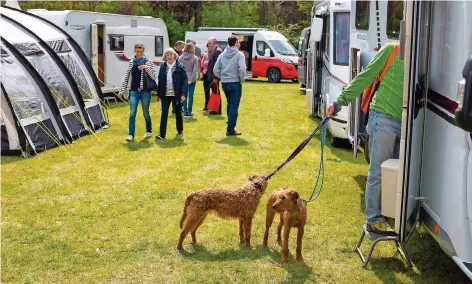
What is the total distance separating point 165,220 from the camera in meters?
6.29

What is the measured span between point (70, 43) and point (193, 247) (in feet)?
27.5

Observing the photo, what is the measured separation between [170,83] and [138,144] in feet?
4.04

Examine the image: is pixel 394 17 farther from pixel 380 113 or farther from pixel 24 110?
pixel 24 110

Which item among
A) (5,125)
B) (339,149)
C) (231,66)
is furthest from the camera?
(231,66)

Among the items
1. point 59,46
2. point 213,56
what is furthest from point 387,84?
point 213,56

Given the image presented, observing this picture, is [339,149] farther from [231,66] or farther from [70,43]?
[70,43]

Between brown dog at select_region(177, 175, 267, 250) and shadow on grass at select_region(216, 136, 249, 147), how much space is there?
5131 mm

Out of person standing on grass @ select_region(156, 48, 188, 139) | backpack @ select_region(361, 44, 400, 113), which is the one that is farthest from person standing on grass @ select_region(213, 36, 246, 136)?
backpack @ select_region(361, 44, 400, 113)

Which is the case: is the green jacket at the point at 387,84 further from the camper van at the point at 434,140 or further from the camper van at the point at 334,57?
the camper van at the point at 334,57

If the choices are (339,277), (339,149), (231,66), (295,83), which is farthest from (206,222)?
(295,83)

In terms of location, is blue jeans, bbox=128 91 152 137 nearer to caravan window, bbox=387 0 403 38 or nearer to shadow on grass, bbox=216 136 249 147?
shadow on grass, bbox=216 136 249 147

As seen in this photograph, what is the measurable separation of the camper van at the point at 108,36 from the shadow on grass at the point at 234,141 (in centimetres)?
549

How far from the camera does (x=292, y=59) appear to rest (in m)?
24.6

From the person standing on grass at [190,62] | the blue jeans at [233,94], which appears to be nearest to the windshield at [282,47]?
the person standing on grass at [190,62]
